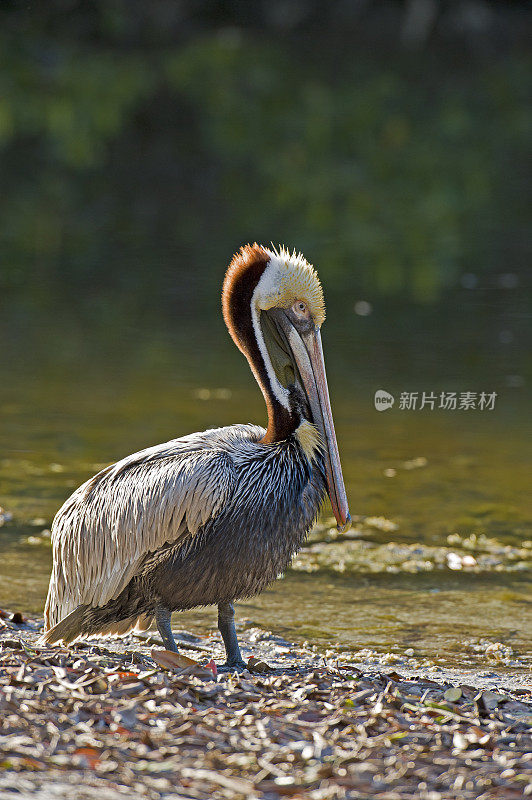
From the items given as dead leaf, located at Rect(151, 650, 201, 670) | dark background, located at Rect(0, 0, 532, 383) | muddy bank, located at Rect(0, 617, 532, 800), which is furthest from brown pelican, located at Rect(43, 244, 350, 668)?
dark background, located at Rect(0, 0, 532, 383)

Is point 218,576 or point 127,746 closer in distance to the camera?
point 127,746

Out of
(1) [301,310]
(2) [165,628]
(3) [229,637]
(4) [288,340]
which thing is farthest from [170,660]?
(1) [301,310]

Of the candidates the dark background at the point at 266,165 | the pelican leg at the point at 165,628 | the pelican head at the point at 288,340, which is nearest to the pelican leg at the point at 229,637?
the pelican leg at the point at 165,628

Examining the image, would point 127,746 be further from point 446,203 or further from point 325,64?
point 325,64

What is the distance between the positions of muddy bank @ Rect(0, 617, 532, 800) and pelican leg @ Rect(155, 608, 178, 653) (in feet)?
0.56

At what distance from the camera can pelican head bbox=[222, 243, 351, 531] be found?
15.7ft

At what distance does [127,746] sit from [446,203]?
45.2ft

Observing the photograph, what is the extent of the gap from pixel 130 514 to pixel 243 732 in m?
1.26

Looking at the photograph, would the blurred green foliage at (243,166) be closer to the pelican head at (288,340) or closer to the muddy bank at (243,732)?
the pelican head at (288,340)

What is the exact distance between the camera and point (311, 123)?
21188mm

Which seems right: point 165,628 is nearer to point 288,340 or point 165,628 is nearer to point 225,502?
point 225,502

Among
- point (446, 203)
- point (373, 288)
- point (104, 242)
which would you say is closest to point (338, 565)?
point (373, 288)

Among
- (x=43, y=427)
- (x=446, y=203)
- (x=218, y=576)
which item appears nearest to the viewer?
(x=218, y=576)

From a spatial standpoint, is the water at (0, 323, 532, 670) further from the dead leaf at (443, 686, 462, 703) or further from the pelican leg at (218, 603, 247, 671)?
the dead leaf at (443, 686, 462, 703)
